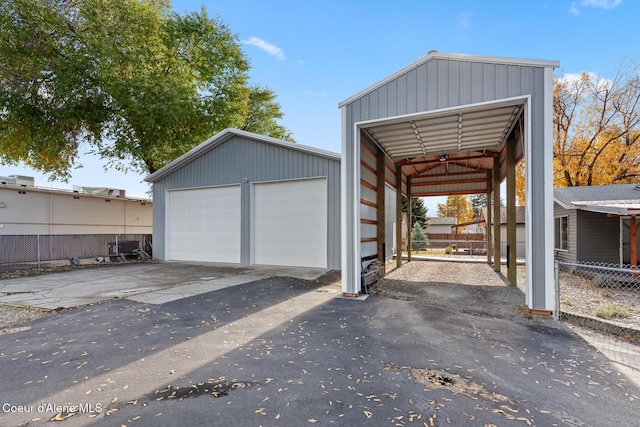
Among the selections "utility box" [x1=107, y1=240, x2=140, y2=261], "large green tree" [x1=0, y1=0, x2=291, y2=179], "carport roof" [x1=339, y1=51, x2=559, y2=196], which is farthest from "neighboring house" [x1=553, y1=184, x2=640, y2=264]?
"utility box" [x1=107, y1=240, x2=140, y2=261]

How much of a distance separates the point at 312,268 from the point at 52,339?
686 centimetres

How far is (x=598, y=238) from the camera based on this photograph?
10617mm

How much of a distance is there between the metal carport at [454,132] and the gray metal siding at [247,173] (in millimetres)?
1454

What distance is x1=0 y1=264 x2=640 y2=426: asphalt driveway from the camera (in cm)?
243

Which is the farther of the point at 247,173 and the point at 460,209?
the point at 460,209

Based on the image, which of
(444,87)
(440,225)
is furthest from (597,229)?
(440,225)

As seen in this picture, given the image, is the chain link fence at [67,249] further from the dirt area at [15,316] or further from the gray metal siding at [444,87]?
the gray metal siding at [444,87]

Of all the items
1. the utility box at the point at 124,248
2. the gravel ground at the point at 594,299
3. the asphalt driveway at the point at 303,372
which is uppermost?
the utility box at the point at 124,248

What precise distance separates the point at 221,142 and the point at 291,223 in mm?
4325

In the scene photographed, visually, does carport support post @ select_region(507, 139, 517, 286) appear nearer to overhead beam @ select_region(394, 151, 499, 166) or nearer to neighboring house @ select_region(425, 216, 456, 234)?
overhead beam @ select_region(394, 151, 499, 166)

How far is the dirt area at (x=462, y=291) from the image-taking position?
5777 mm

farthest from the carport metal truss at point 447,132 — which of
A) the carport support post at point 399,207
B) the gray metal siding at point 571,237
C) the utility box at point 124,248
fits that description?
the utility box at point 124,248

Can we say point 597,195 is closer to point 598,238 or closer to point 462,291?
point 598,238

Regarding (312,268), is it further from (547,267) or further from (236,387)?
(236,387)
